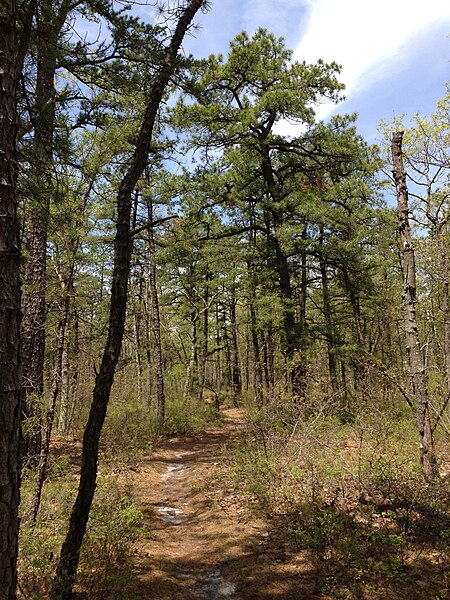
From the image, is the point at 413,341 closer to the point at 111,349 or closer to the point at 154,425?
the point at 111,349

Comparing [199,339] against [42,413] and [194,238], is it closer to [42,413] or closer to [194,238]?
[194,238]

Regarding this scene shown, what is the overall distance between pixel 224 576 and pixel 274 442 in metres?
3.26

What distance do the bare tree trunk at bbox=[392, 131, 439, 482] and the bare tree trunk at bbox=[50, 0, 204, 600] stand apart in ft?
13.8

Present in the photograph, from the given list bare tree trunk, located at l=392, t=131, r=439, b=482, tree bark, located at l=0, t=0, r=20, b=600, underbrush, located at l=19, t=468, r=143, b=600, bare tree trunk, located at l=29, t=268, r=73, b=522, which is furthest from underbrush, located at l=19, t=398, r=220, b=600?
bare tree trunk, located at l=392, t=131, r=439, b=482

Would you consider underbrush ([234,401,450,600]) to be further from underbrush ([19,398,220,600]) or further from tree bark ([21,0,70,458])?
tree bark ([21,0,70,458])

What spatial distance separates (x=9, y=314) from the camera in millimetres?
2314

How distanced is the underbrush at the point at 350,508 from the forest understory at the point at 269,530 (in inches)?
0.7

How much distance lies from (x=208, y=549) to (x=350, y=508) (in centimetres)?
216

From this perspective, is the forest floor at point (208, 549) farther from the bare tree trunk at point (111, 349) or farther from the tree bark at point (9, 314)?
the tree bark at point (9, 314)

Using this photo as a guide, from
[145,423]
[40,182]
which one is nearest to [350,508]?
[40,182]

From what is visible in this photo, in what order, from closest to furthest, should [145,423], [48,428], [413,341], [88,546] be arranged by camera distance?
[88,546] < [48,428] < [413,341] < [145,423]

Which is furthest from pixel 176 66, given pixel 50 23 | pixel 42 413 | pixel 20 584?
pixel 20 584

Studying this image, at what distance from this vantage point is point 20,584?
3.85 m

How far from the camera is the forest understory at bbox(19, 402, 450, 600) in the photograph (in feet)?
13.7
